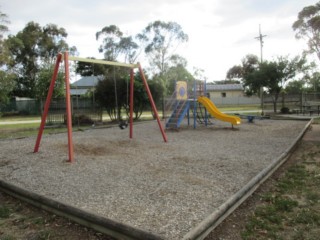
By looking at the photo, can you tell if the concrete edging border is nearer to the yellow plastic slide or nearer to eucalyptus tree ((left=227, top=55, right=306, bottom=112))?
the yellow plastic slide

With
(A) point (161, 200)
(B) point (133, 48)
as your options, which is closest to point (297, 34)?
(B) point (133, 48)

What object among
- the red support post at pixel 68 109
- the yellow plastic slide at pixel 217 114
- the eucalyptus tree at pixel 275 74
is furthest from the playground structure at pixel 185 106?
the eucalyptus tree at pixel 275 74

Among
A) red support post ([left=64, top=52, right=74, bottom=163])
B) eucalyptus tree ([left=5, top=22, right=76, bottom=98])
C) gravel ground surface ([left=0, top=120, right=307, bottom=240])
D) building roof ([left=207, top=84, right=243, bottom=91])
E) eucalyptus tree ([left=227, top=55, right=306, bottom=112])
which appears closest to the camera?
gravel ground surface ([left=0, top=120, right=307, bottom=240])

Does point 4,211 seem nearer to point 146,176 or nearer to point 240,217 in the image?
point 146,176

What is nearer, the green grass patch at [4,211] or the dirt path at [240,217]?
the dirt path at [240,217]

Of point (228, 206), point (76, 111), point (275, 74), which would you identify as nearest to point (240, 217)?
point (228, 206)

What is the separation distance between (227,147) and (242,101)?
40034 mm

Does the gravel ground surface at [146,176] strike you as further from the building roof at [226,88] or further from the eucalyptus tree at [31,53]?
the building roof at [226,88]

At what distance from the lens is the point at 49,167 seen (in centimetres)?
548

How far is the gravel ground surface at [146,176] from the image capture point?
315cm

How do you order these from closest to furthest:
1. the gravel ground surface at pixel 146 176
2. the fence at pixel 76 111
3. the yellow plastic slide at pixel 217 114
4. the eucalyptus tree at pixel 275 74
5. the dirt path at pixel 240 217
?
the dirt path at pixel 240 217
the gravel ground surface at pixel 146 176
the yellow plastic slide at pixel 217 114
the fence at pixel 76 111
the eucalyptus tree at pixel 275 74

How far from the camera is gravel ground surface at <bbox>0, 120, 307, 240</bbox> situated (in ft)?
10.3

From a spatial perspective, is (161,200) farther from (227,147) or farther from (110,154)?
(227,147)

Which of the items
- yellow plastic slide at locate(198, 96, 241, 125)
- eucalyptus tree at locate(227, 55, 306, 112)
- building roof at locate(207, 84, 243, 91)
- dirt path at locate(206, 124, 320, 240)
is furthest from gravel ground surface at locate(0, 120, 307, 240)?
building roof at locate(207, 84, 243, 91)
